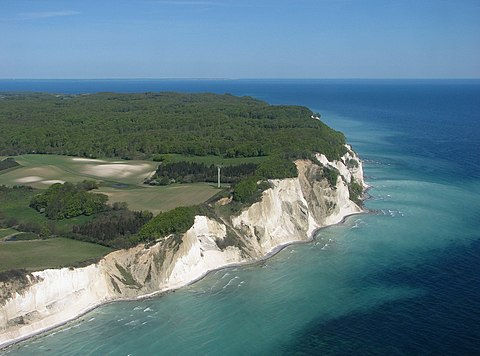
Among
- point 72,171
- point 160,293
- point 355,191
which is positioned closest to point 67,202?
point 160,293

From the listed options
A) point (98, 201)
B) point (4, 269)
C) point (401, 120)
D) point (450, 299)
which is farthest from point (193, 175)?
point (401, 120)

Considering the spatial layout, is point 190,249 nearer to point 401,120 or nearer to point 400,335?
point 400,335

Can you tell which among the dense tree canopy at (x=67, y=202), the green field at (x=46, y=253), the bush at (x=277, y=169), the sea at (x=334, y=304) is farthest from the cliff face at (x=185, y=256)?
the dense tree canopy at (x=67, y=202)

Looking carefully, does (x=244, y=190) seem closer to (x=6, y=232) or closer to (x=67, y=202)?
(x=67, y=202)

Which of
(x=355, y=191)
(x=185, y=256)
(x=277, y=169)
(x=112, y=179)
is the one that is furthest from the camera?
(x=355, y=191)

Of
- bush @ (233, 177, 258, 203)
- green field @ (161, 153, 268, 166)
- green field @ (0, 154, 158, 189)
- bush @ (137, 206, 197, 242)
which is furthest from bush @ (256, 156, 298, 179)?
green field @ (0, 154, 158, 189)
